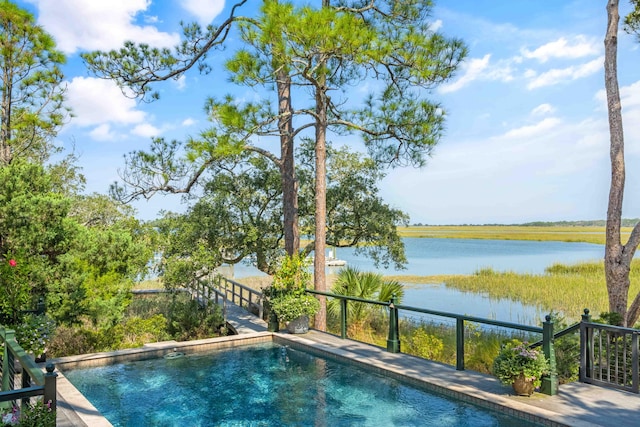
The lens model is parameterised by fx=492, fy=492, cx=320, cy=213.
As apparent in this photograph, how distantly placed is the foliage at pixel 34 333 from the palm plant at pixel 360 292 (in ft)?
22.1

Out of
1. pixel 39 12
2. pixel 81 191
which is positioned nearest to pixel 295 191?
pixel 39 12

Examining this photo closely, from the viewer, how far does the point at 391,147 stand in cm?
1216

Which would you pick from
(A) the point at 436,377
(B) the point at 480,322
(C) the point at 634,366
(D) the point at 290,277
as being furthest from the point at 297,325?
(C) the point at 634,366

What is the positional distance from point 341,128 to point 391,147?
134cm

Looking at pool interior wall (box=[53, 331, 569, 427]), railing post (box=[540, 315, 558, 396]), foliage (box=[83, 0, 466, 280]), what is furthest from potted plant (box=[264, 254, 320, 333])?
railing post (box=[540, 315, 558, 396])

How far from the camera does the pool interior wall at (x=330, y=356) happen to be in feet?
18.3

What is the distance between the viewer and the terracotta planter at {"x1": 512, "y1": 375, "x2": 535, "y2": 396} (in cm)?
588

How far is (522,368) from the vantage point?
5812 mm

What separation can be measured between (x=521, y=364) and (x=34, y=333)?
674 centimetres

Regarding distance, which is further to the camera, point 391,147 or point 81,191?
point 81,191

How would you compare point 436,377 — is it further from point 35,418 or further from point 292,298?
point 35,418

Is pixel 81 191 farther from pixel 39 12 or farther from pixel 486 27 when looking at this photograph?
pixel 486 27

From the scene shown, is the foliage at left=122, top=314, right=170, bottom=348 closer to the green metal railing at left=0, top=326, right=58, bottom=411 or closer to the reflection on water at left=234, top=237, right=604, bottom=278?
the green metal railing at left=0, top=326, right=58, bottom=411

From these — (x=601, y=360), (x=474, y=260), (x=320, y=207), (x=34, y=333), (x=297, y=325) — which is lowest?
(x=474, y=260)
